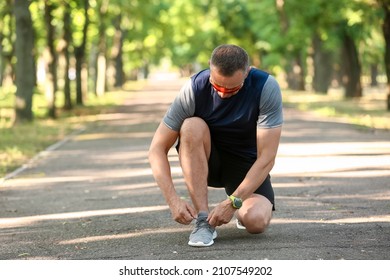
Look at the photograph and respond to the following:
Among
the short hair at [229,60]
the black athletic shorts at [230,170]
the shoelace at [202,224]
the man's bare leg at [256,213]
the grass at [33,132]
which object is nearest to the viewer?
the short hair at [229,60]

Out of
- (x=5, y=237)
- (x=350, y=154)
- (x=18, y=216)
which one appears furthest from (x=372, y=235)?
(x=350, y=154)

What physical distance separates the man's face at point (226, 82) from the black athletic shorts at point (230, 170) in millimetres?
643

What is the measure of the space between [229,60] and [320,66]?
136 feet

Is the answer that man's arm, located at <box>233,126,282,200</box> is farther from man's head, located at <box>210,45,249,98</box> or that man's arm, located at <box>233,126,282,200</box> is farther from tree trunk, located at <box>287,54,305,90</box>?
tree trunk, located at <box>287,54,305,90</box>

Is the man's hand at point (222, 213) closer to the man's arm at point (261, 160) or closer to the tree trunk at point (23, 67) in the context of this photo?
the man's arm at point (261, 160)

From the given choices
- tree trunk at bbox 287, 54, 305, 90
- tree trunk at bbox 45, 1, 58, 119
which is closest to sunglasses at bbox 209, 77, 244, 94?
tree trunk at bbox 45, 1, 58, 119

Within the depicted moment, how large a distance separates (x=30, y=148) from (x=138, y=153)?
2.36 meters

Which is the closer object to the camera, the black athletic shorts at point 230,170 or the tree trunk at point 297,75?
the black athletic shorts at point 230,170

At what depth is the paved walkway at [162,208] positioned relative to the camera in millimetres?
6695

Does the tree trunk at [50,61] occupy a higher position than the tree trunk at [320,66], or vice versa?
the tree trunk at [50,61]

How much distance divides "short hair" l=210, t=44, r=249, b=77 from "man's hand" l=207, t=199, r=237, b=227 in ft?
3.21

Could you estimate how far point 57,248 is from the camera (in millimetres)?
A: 7023

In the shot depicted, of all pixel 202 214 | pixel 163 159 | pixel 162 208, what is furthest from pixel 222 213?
pixel 162 208

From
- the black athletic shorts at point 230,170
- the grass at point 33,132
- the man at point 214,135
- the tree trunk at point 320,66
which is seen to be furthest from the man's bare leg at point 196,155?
the tree trunk at point 320,66
